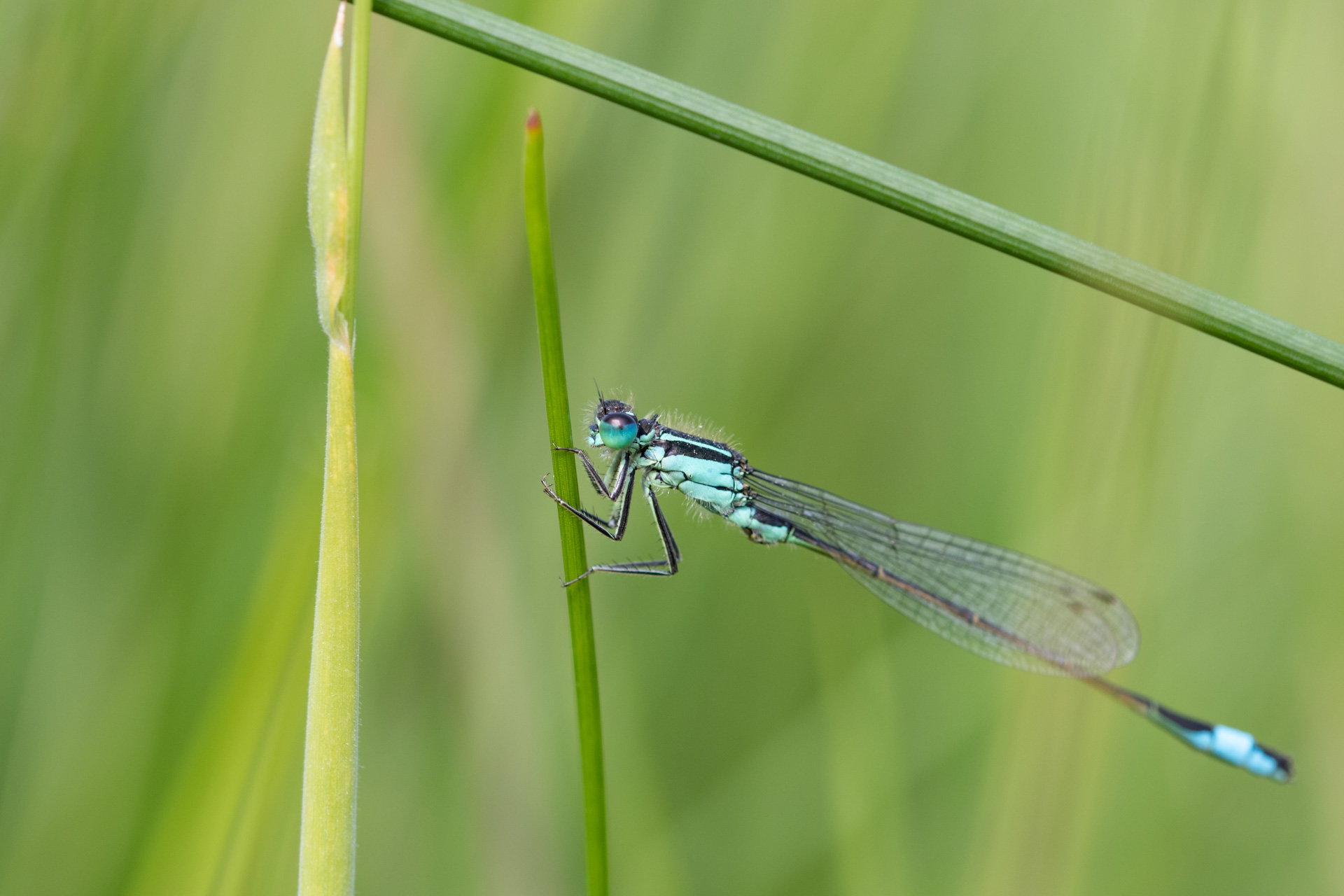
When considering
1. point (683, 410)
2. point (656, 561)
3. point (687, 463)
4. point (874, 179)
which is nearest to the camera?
point (874, 179)

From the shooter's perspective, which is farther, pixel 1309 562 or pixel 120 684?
pixel 1309 562

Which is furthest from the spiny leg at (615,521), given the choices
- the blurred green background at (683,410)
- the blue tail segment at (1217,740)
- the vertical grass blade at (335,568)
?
the blue tail segment at (1217,740)

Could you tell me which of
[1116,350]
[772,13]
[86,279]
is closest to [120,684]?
[86,279]

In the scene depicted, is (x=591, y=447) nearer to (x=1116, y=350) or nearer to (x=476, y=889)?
(x=476, y=889)

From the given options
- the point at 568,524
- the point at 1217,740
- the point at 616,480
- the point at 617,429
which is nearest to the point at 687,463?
the point at 616,480

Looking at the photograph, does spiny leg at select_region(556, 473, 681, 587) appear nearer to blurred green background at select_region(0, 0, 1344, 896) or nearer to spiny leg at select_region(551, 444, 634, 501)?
spiny leg at select_region(551, 444, 634, 501)

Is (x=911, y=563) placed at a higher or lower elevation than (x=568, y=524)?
higher

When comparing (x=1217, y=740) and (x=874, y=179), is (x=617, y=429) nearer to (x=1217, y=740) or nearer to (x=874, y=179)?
(x=874, y=179)
